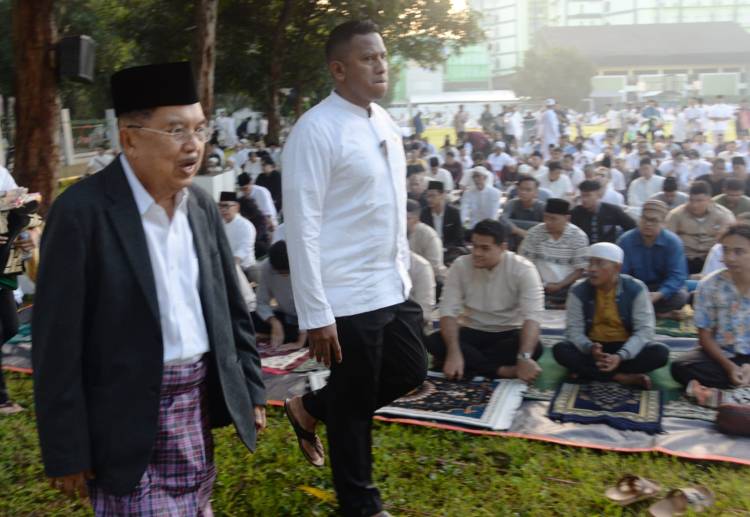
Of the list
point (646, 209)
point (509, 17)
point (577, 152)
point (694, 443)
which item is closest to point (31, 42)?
point (646, 209)

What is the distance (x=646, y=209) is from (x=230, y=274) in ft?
17.9

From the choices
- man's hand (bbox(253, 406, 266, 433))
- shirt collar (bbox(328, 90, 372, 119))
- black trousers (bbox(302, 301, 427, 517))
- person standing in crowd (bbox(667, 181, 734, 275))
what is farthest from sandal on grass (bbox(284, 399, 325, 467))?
person standing in crowd (bbox(667, 181, 734, 275))

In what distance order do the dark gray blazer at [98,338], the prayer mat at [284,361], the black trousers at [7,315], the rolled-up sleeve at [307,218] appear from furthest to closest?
the prayer mat at [284,361], the black trousers at [7,315], the rolled-up sleeve at [307,218], the dark gray blazer at [98,338]

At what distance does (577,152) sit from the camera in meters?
19.1

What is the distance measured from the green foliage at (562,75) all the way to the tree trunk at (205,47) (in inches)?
1905

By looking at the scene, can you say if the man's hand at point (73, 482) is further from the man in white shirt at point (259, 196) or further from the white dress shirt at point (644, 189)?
the white dress shirt at point (644, 189)

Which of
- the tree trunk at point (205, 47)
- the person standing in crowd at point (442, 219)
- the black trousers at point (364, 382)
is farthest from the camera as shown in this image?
the tree trunk at point (205, 47)

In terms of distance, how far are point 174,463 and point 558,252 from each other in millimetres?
5993

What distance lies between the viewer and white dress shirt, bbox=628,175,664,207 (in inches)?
467

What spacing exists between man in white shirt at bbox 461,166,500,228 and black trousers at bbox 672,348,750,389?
19.8 ft

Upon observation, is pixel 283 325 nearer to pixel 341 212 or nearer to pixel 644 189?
pixel 341 212

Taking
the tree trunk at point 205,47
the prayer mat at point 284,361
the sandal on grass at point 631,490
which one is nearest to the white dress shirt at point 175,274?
the sandal on grass at point 631,490

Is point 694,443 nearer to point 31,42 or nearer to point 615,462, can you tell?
point 615,462

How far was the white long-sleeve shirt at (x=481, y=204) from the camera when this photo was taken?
438 inches
